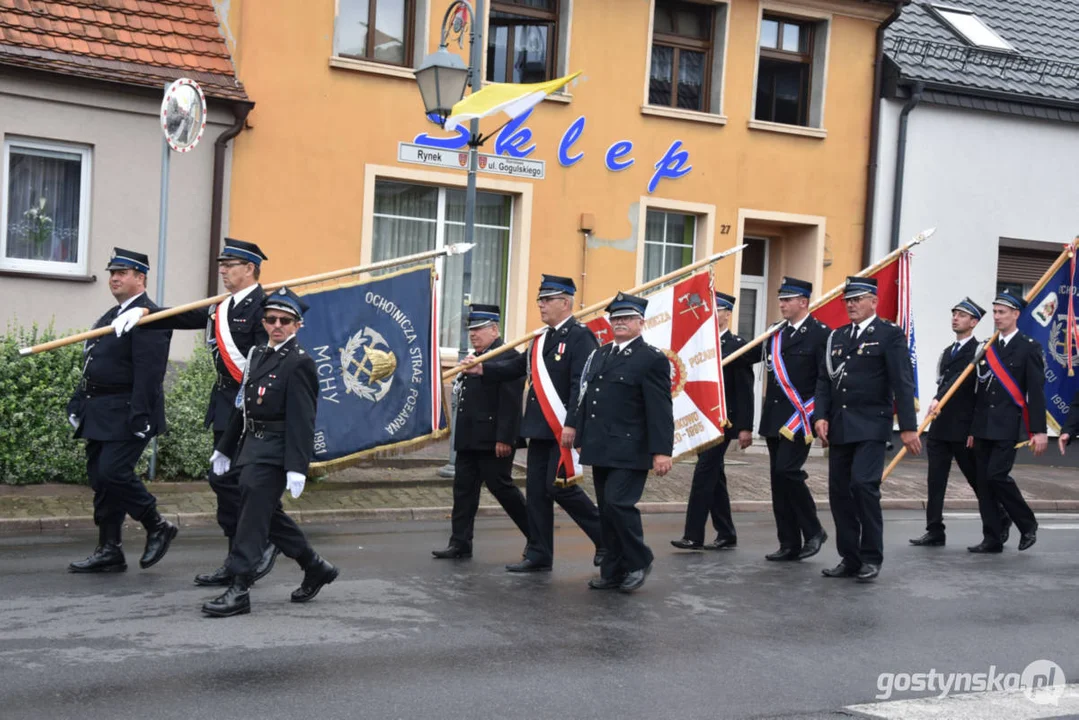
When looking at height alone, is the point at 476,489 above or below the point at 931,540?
above

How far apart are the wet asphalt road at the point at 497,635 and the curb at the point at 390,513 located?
1.32 feet

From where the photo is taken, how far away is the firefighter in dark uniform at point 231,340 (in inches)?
333

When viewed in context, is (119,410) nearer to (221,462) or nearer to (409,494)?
(221,462)

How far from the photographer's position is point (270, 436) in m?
7.68

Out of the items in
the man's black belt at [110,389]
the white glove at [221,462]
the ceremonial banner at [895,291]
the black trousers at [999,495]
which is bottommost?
the black trousers at [999,495]

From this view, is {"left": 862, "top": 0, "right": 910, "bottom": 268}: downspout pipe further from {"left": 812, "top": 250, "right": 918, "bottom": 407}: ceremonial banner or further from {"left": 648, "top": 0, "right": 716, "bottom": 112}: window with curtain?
{"left": 812, "top": 250, "right": 918, "bottom": 407}: ceremonial banner

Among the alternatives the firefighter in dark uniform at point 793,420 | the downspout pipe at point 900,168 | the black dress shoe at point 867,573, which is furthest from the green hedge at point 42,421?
the downspout pipe at point 900,168

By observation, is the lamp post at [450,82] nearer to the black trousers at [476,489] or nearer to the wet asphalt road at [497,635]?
the black trousers at [476,489]

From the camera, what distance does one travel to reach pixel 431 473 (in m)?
14.9

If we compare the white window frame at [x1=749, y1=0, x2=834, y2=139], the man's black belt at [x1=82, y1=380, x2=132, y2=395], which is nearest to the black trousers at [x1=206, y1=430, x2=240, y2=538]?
the man's black belt at [x1=82, y1=380, x2=132, y2=395]

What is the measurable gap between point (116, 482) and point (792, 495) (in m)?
4.83

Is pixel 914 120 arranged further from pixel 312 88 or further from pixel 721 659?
pixel 721 659

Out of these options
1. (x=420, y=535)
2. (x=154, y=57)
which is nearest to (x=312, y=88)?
(x=154, y=57)

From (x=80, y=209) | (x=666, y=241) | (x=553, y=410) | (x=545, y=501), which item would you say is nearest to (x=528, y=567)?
(x=545, y=501)
